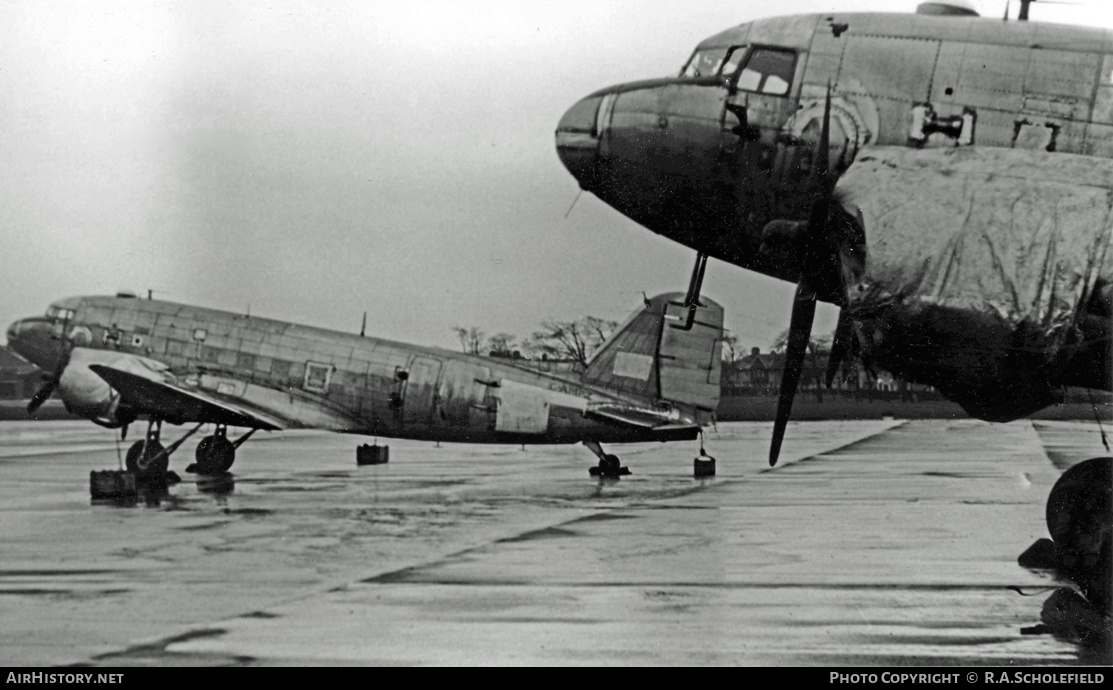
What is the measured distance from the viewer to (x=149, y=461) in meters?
23.5

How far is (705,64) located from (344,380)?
17.2 metres

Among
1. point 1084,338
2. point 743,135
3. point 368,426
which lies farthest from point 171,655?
point 368,426

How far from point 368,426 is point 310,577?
1396cm

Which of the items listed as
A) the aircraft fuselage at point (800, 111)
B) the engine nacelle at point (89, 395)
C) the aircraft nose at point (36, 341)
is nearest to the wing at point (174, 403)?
the engine nacelle at point (89, 395)

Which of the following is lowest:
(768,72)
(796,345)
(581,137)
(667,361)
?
(667,361)

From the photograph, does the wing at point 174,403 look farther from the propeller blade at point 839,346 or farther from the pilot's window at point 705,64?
the propeller blade at point 839,346

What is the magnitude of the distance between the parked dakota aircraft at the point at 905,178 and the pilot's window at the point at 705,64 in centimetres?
2

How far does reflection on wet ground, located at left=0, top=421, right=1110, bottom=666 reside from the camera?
9070 millimetres

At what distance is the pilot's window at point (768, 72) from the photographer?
1002 cm

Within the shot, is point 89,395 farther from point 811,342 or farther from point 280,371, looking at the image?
point 811,342

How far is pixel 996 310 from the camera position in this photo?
24.2 feet

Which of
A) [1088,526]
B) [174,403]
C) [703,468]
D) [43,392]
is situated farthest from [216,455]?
[1088,526]

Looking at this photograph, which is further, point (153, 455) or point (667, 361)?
point (667, 361)

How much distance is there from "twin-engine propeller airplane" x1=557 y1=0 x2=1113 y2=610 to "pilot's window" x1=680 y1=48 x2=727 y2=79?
0.02 metres
